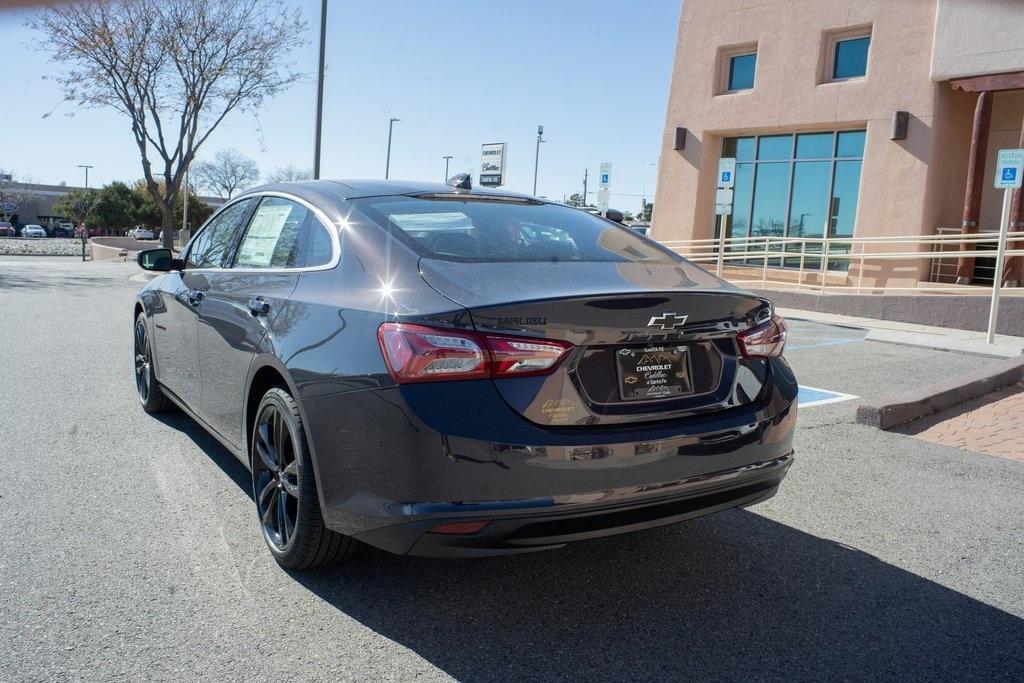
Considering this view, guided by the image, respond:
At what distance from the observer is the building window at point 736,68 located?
21359 millimetres

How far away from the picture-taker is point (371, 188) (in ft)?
13.4

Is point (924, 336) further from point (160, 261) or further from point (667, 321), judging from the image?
point (667, 321)

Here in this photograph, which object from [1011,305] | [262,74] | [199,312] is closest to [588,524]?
[199,312]

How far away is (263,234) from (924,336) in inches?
437

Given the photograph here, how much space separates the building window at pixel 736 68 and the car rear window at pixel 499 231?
18.8m

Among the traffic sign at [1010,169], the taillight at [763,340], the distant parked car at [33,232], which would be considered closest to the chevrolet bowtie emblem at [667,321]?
the taillight at [763,340]

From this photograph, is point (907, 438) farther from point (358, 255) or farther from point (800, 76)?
point (800, 76)

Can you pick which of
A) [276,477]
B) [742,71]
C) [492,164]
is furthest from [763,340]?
[742,71]

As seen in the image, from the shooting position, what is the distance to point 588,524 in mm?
2932

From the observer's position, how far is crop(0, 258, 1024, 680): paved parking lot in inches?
113

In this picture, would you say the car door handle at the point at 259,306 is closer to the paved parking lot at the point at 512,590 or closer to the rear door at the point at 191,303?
the rear door at the point at 191,303

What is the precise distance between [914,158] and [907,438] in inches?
534

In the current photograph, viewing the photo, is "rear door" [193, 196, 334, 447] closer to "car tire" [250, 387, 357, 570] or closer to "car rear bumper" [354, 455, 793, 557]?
"car tire" [250, 387, 357, 570]

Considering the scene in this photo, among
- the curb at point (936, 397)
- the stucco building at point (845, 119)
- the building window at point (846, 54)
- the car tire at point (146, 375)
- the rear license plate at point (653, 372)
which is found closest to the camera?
the rear license plate at point (653, 372)
